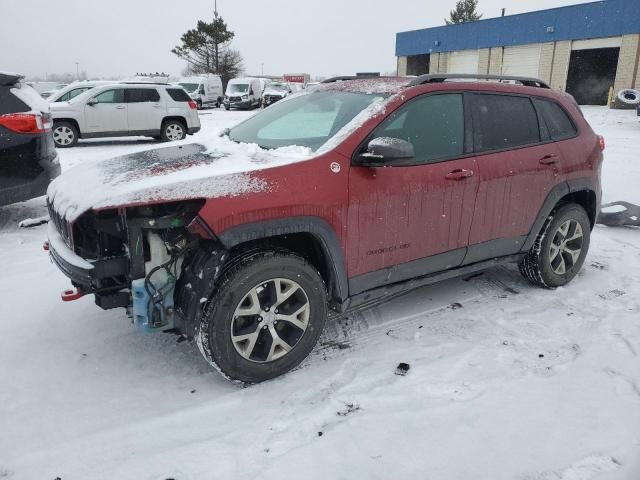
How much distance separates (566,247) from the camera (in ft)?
14.2

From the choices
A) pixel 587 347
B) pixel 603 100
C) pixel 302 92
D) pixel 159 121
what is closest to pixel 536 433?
pixel 587 347

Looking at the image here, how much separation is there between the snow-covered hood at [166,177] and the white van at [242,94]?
2790 cm

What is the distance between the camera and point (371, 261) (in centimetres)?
313

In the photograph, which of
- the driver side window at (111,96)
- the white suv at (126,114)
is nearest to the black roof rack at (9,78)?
the white suv at (126,114)

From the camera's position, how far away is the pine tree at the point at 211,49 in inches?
1986

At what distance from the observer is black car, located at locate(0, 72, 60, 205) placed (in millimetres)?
5219

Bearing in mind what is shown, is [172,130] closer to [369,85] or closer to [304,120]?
[304,120]

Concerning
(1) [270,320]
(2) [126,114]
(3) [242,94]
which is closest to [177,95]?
(2) [126,114]

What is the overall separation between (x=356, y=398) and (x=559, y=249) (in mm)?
2524

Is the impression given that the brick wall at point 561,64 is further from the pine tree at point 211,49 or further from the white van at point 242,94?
the pine tree at point 211,49

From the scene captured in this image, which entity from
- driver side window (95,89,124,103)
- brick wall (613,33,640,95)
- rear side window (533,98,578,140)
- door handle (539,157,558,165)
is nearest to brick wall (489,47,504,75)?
brick wall (613,33,640,95)

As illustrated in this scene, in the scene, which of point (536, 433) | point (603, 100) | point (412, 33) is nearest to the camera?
point (536, 433)

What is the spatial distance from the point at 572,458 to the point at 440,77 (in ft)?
8.18

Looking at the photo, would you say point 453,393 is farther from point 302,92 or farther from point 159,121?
point 159,121
